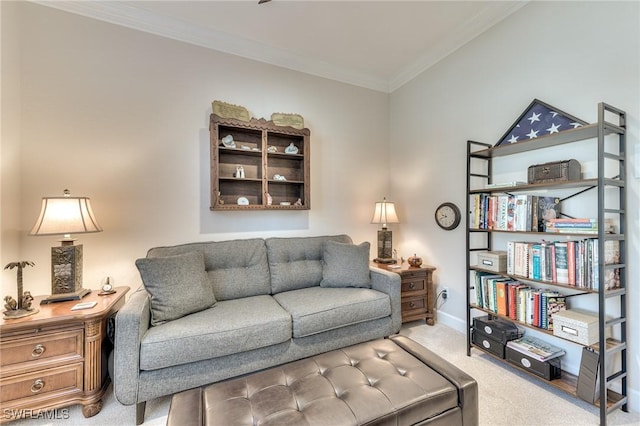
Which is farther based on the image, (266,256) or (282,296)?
(266,256)

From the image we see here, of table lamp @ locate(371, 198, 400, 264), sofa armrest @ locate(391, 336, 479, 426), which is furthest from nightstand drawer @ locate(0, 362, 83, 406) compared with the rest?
table lamp @ locate(371, 198, 400, 264)

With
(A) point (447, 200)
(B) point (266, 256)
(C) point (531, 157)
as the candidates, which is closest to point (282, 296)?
(B) point (266, 256)

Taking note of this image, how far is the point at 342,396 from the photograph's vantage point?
116 cm

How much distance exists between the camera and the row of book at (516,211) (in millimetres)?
1921

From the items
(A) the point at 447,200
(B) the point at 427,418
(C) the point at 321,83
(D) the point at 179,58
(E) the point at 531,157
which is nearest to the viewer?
(B) the point at 427,418

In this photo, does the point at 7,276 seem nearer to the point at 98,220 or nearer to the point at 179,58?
the point at 98,220

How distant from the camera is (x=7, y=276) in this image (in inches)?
74.4

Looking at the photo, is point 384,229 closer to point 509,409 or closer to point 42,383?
point 509,409

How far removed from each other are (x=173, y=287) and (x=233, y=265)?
2.00 feet

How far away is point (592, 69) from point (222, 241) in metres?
3.11

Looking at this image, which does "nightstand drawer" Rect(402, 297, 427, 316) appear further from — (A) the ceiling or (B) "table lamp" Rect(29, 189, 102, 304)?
(B) "table lamp" Rect(29, 189, 102, 304)

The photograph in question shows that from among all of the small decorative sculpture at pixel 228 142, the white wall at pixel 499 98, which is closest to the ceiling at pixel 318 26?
the white wall at pixel 499 98

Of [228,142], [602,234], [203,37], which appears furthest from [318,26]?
[602,234]

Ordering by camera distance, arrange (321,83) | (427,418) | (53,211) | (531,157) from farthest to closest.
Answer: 1. (321,83)
2. (531,157)
3. (53,211)
4. (427,418)
